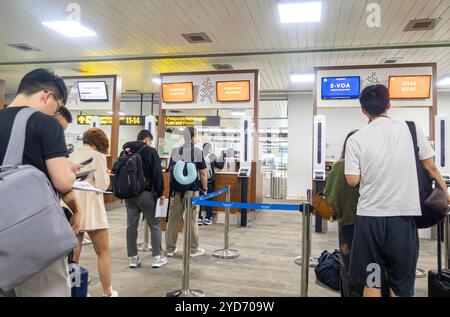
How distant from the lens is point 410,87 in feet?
19.0

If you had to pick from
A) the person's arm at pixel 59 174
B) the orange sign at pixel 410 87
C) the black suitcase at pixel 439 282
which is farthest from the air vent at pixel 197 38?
the person's arm at pixel 59 174

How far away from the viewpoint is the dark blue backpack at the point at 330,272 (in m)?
3.12

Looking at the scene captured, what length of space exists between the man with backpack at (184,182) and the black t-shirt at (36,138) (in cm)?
264

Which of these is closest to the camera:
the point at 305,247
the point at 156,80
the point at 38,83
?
the point at 38,83

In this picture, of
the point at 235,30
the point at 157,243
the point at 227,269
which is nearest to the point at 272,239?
the point at 227,269

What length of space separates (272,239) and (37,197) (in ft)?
15.0

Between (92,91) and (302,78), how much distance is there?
506 centimetres

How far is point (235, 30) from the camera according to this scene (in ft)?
17.8

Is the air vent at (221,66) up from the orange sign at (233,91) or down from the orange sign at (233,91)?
up

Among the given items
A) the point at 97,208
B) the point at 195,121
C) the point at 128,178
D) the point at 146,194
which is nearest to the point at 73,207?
the point at 97,208

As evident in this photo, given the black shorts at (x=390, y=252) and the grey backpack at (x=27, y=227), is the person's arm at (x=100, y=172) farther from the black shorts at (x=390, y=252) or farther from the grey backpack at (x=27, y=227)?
the black shorts at (x=390, y=252)

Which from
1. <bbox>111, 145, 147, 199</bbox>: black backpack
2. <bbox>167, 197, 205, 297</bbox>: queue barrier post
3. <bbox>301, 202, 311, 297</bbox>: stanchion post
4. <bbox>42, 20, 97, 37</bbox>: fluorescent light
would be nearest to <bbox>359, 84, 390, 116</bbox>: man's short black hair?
<bbox>301, 202, 311, 297</bbox>: stanchion post

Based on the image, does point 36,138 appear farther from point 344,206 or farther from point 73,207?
point 344,206
